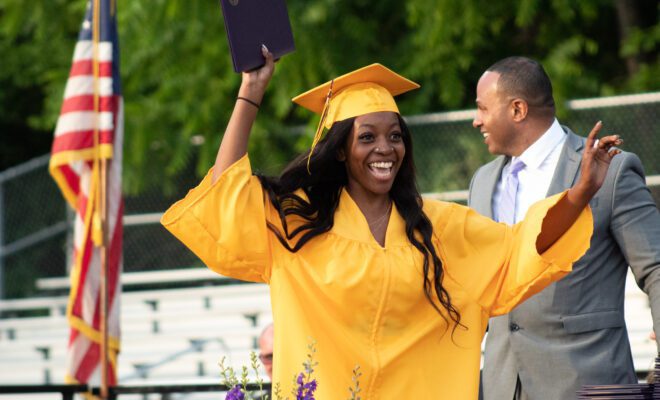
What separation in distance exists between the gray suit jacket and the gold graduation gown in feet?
1.72

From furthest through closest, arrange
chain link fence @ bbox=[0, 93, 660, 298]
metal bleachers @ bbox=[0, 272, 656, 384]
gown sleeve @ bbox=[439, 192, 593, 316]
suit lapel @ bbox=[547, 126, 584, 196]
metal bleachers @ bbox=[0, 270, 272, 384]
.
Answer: chain link fence @ bbox=[0, 93, 660, 298], metal bleachers @ bbox=[0, 270, 272, 384], metal bleachers @ bbox=[0, 272, 656, 384], suit lapel @ bbox=[547, 126, 584, 196], gown sleeve @ bbox=[439, 192, 593, 316]

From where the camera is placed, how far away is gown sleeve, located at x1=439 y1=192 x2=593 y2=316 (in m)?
3.78

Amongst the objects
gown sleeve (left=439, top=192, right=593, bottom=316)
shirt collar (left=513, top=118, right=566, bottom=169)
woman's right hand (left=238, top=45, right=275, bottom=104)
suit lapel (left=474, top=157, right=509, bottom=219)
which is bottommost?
gown sleeve (left=439, top=192, right=593, bottom=316)

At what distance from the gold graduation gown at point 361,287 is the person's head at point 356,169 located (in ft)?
0.15

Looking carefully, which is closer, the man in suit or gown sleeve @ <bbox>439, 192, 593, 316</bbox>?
gown sleeve @ <bbox>439, 192, 593, 316</bbox>

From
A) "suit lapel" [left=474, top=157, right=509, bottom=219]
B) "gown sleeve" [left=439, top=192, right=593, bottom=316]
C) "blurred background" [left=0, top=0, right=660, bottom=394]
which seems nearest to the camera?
"gown sleeve" [left=439, top=192, right=593, bottom=316]

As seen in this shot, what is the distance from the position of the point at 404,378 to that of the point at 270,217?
2.14ft

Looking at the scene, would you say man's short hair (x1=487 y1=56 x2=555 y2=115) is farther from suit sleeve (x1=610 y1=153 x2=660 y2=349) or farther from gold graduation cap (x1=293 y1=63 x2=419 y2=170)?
gold graduation cap (x1=293 y1=63 x2=419 y2=170)

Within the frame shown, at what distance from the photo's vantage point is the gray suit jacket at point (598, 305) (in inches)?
169

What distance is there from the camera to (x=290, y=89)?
11.1m

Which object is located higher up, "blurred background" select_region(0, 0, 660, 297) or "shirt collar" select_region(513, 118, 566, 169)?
"blurred background" select_region(0, 0, 660, 297)

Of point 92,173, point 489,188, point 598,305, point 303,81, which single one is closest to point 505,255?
point 598,305

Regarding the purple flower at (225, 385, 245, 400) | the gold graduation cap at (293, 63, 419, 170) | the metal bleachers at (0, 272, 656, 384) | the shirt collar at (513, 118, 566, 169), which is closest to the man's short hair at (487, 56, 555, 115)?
the shirt collar at (513, 118, 566, 169)

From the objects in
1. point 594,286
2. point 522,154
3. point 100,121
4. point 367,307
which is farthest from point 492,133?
point 100,121
